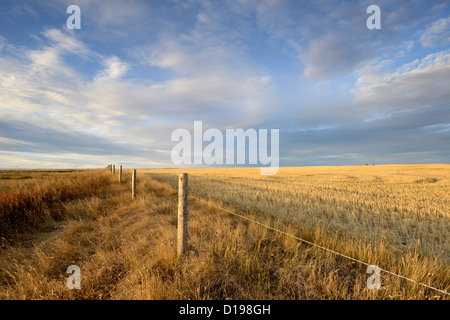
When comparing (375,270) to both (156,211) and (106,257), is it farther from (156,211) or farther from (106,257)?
(156,211)

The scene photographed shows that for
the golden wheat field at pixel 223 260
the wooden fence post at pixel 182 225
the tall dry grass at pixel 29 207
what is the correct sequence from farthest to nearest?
the tall dry grass at pixel 29 207
the wooden fence post at pixel 182 225
the golden wheat field at pixel 223 260

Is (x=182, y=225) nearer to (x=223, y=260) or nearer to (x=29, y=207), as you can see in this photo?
(x=223, y=260)

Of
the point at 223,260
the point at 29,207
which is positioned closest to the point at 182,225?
the point at 223,260

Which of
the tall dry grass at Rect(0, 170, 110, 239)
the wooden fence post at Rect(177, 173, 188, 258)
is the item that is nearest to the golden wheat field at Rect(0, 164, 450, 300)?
the tall dry grass at Rect(0, 170, 110, 239)

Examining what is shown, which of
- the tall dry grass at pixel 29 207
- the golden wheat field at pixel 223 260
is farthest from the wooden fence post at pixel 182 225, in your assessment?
the tall dry grass at pixel 29 207

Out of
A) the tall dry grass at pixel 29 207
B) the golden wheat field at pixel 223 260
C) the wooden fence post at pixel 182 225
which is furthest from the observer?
the tall dry grass at pixel 29 207

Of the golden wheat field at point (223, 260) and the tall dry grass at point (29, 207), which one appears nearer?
the golden wheat field at point (223, 260)

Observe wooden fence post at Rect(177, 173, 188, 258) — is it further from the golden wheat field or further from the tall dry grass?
the tall dry grass

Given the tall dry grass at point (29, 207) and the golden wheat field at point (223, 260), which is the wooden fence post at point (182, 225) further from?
the tall dry grass at point (29, 207)

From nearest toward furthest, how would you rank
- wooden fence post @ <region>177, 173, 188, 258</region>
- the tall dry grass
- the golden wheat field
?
the golden wheat field → wooden fence post @ <region>177, 173, 188, 258</region> → the tall dry grass

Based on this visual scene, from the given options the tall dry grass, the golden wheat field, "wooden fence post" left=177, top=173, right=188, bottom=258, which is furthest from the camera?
the tall dry grass

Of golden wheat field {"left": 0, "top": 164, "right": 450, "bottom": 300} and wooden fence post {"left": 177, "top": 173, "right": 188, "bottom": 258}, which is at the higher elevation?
wooden fence post {"left": 177, "top": 173, "right": 188, "bottom": 258}

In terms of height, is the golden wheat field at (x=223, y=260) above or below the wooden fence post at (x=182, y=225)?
below
